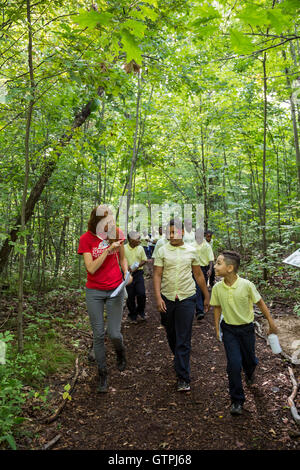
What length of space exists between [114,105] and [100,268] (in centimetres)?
462

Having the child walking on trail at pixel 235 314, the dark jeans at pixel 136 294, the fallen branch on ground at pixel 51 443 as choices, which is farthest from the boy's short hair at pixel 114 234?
the dark jeans at pixel 136 294

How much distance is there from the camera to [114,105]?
22.7 feet

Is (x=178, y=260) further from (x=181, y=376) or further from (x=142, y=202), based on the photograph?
(x=142, y=202)

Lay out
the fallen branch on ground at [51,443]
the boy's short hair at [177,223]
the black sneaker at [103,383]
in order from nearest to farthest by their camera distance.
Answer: the fallen branch on ground at [51,443] → the black sneaker at [103,383] → the boy's short hair at [177,223]

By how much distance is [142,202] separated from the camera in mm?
23266

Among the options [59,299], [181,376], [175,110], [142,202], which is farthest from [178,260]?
[142,202]

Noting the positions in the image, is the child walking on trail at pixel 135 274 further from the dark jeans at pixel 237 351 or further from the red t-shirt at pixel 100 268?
the dark jeans at pixel 237 351

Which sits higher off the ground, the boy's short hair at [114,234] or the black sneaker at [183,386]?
the boy's short hair at [114,234]

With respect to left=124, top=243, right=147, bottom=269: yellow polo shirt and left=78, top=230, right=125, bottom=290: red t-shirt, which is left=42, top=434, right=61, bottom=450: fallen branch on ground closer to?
left=78, top=230, right=125, bottom=290: red t-shirt

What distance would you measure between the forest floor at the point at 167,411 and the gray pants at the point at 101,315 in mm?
582

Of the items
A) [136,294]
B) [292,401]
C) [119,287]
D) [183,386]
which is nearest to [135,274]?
[136,294]

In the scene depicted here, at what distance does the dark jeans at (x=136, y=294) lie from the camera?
6867mm
